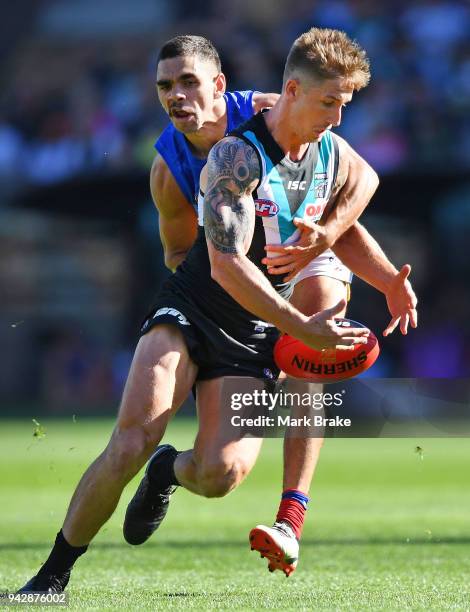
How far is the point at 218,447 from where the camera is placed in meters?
5.66

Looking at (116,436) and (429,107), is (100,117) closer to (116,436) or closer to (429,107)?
(429,107)

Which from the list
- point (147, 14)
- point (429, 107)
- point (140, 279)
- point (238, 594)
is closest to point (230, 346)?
point (238, 594)

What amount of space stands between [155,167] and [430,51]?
48.3 feet

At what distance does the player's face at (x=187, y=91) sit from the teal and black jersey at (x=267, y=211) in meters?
0.50

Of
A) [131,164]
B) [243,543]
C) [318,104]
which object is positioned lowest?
[131,164]

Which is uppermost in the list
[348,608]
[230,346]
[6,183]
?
[230,346]

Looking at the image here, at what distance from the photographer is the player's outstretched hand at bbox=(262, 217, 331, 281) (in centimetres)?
549

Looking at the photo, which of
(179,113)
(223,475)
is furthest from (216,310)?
(179,113)

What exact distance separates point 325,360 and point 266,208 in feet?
2.28

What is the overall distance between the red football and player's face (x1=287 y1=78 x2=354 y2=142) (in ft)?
2.93

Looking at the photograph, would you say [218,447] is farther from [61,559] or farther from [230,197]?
[230,197]

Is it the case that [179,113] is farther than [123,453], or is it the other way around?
[179,113]

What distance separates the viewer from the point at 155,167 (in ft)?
20.9

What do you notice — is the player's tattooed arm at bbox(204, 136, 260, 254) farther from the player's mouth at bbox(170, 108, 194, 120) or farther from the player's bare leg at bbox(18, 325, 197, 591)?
the player's mouth at bbox(170, 108, 194, 120)
